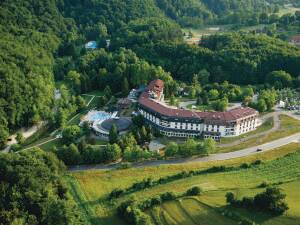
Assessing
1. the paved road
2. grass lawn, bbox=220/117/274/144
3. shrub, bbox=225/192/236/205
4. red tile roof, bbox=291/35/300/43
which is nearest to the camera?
shrub, bbox=225/192/236/205

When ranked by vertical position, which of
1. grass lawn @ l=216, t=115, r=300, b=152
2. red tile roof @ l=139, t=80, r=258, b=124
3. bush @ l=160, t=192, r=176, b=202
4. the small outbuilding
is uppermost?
red tile roof @ l=139, t=80, r=258, b=124

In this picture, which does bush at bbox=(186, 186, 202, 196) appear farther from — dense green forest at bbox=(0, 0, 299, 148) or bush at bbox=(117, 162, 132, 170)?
dense green forest at bbox=(0, 0, 299, 148)

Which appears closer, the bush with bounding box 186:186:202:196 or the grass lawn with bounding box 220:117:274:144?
the bush with bounding box 186:186:202:196

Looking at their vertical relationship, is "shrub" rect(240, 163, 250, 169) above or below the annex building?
below

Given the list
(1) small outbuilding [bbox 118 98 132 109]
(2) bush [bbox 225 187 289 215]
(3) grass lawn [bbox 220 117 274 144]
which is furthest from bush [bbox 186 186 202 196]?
(1) small outbuilding [bbox 118 98 132 109]

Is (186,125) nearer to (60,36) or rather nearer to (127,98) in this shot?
(127,98)
